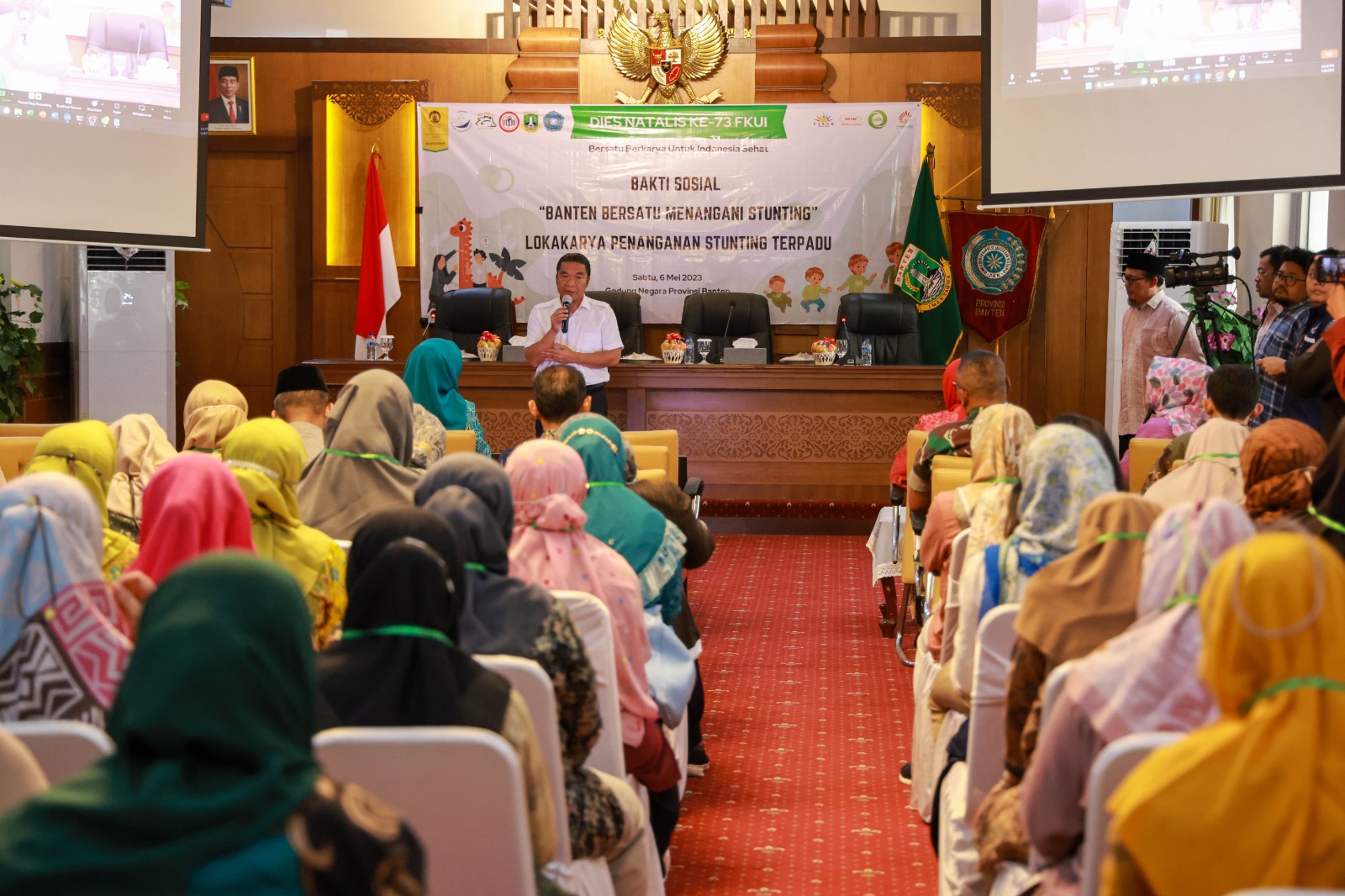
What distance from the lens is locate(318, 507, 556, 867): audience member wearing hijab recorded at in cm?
156

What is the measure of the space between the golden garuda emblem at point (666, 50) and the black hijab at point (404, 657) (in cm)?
766

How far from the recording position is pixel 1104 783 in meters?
1.42

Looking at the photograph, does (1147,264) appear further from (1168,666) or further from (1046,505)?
(1168,666)

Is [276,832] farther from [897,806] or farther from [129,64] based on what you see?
[129,64]

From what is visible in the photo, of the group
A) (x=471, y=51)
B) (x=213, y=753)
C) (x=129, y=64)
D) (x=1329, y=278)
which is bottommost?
(x=213, y=753)

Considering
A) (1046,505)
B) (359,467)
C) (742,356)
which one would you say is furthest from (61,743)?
(742,356)

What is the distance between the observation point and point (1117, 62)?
5387 mm

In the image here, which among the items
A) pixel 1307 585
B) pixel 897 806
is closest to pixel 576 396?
pixel 897 806

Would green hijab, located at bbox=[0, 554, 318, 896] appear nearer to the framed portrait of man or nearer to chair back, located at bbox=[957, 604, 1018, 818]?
chair back, located at bbox=[957, 604, 1018, 818]

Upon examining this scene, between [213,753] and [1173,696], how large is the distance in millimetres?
1110

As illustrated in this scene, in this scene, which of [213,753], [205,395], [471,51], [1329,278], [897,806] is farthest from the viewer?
[471,51]

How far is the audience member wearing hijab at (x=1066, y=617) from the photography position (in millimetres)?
1938

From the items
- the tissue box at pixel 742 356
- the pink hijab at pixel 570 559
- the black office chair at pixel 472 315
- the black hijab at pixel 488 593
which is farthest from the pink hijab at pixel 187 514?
the black office chair at pixel 472 315

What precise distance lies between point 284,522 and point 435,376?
2613 millimetres
